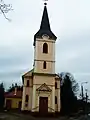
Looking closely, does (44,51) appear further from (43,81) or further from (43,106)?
(43,106)

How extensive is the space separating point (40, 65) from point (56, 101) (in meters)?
6.79

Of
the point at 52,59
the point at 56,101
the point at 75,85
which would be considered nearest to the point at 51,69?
the point at 52,59

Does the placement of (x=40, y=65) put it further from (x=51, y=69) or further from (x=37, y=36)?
(x=37, y=36)

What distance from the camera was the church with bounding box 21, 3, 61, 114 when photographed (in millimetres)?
37625

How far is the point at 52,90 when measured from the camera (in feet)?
125

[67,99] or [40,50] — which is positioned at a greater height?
[40,50]

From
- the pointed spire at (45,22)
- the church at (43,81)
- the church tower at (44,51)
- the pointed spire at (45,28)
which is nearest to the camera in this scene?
the church at (43,81)

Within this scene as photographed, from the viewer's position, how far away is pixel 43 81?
38312mm

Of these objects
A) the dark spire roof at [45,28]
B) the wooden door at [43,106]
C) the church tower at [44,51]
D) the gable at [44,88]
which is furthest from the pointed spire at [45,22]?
the wooden door at [43,106]

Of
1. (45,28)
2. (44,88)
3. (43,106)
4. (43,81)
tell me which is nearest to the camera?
(43,106)

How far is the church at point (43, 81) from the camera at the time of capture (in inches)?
1481

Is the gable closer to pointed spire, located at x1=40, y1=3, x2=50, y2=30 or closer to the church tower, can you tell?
the church tower

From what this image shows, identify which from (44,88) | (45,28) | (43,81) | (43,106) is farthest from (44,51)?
(43,106)

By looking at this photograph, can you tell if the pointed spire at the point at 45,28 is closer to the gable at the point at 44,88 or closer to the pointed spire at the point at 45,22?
the pointed spire at the point at 45,22
